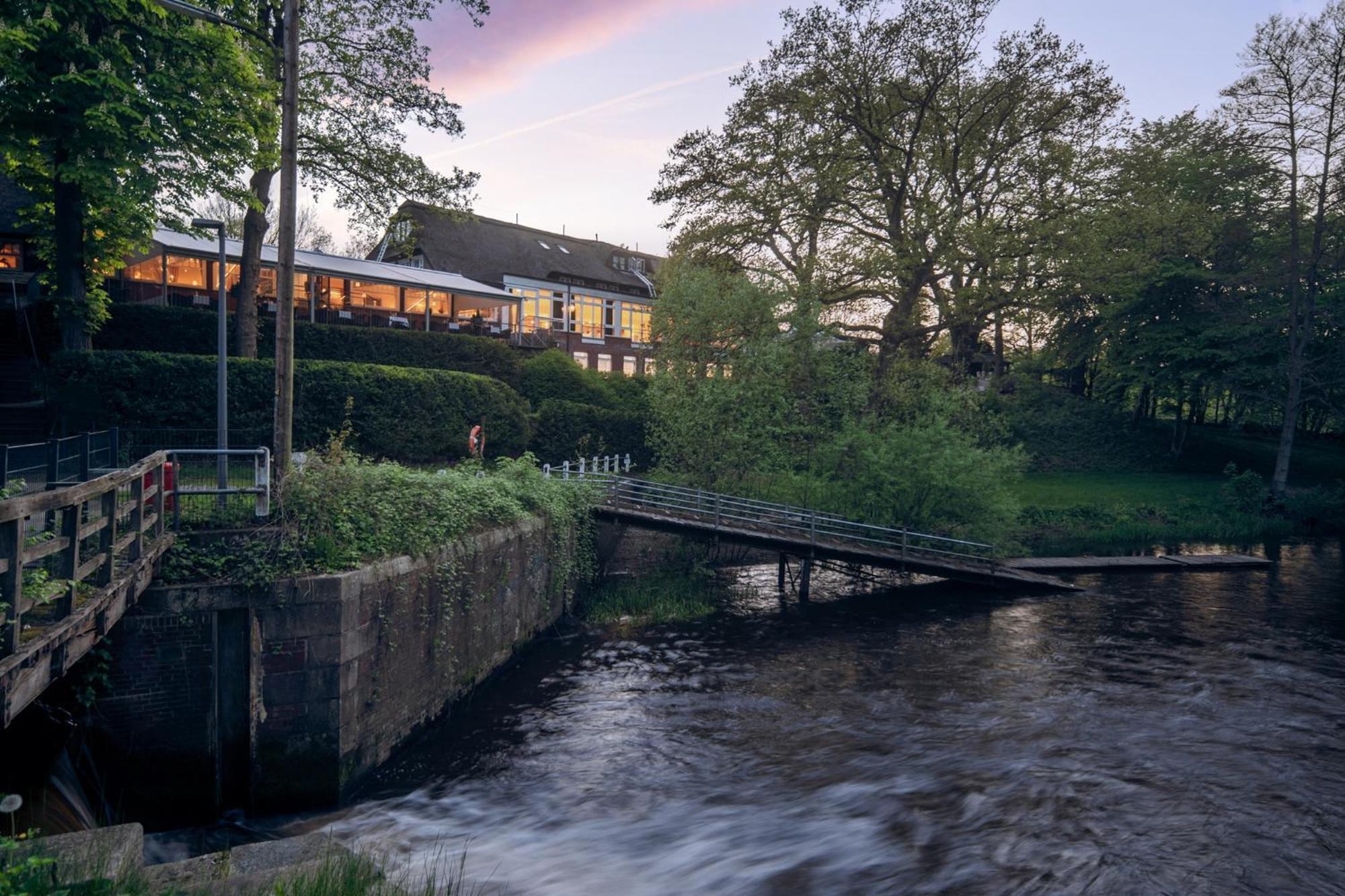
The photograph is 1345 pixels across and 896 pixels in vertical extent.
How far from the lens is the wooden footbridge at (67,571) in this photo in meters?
6.43

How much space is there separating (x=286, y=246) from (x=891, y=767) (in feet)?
36.2

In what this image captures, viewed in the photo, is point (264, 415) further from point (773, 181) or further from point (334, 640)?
point (773, 181)

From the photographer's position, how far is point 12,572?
6.43 metres

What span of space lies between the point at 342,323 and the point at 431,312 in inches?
335

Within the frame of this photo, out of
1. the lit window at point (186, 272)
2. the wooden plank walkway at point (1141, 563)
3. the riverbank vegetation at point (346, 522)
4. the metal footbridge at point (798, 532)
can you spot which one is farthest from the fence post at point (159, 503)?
the lit window at point (186, 272)

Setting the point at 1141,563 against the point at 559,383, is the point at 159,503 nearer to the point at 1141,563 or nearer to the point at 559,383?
the point at 559,383

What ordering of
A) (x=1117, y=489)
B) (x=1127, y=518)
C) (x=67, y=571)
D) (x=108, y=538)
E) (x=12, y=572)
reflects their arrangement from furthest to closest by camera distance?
1. (x=1117, y=489)
2. (x=1127, y=518)
3. (x=108, y=538)
4. (x=67, y=571)
5. (x=12, y=572)

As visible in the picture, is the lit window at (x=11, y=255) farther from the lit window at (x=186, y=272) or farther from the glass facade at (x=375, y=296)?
the glass facade at (x=375, y=296)

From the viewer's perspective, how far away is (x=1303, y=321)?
114ft

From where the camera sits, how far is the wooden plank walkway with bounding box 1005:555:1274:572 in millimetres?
25953

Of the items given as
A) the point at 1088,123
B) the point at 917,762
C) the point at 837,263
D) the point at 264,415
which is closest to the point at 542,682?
the point at 917,762

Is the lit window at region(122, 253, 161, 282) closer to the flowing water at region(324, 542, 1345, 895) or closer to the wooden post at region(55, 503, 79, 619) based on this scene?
the flowing water at region(324, 542, 1345, 895)

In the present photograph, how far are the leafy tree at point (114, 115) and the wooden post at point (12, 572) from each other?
14586 millimetres

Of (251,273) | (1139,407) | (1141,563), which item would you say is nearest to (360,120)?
(251,273)
